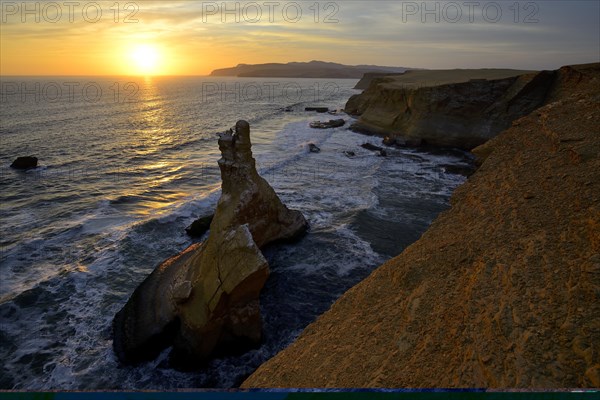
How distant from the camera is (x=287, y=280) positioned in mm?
16156

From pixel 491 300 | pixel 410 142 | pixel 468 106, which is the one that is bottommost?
pixel 491 300

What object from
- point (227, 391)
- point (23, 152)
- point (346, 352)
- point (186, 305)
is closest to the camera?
point (227, 391)

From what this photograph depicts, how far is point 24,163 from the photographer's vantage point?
110ft

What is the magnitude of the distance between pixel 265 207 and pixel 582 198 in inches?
492

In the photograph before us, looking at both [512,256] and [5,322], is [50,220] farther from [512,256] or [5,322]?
[512,256]

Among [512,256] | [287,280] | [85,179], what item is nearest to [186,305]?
[287,280]

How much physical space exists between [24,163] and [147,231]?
20.6 meters

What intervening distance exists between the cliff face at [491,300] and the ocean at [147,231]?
556cm

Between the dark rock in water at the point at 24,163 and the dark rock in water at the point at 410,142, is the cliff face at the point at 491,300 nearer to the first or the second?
the dark rock in water at the point at 410,142

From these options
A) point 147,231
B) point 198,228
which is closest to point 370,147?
point 198,228

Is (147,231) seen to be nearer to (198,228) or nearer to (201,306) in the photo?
(198,228)

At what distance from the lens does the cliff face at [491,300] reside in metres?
4.90

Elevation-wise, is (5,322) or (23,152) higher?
(23,152)

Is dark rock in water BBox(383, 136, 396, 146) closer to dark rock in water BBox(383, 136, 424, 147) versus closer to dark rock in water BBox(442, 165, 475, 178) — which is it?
dark rock in water BBox(383, 136, 424, 147)
